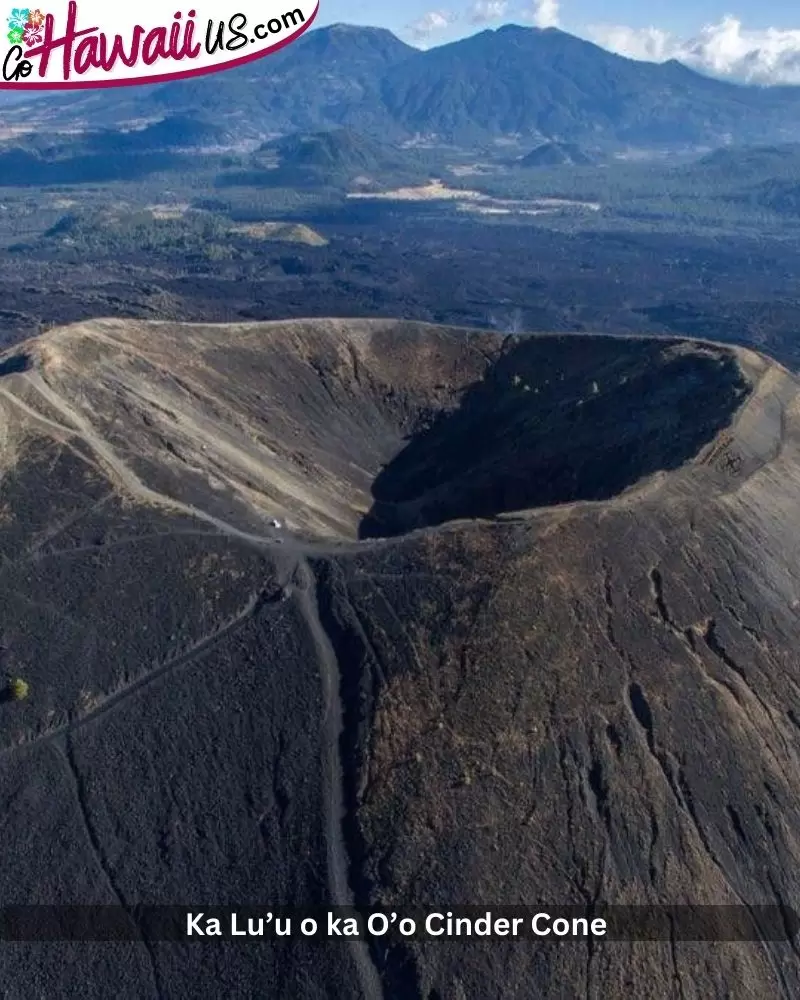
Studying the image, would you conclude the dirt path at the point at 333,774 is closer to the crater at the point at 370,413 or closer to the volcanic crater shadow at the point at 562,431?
the crater at the point at 370,413

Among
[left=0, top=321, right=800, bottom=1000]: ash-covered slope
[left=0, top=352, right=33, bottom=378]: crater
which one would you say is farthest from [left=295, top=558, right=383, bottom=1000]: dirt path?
[left=0, top=352, right=33, bottom=378]: crater

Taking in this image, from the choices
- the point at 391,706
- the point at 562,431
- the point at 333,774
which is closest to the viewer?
the point at 333,774

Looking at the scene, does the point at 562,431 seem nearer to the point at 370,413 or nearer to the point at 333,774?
the point at 370,413

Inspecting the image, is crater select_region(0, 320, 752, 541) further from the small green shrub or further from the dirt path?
the small green shrub

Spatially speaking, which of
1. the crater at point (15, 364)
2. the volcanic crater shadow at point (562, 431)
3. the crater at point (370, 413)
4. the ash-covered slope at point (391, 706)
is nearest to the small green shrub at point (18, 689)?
the ash-covered slope at point (391, 706)

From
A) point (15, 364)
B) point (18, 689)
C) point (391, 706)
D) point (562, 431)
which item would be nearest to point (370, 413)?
point (562, 431)

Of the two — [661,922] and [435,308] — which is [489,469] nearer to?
[661,922]

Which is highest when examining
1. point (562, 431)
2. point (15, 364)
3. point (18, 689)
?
point (15, 364)
